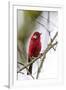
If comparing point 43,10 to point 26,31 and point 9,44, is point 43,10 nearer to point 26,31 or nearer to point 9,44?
point 26,31

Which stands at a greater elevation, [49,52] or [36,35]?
[36,35]

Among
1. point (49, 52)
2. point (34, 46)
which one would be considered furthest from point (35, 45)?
point (49, 52)

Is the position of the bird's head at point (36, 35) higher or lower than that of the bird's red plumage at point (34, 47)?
higher

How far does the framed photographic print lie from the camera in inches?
66.0

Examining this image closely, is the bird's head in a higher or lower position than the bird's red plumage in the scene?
higher

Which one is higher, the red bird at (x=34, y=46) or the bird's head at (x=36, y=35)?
the bird's head at (x=36, y=35)

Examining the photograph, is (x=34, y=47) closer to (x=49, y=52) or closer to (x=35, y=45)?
(x=35, y=45)

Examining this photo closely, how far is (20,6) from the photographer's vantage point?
1687 mm

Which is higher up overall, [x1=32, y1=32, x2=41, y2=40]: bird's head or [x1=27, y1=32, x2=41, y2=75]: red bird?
[x1=32, y1=32, x2=41, y2=40]: bird's head

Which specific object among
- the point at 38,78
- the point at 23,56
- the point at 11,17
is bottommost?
the point at 38,78

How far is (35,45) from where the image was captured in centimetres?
172

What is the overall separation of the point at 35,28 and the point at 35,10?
0.13 m

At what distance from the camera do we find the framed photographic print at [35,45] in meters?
1.68

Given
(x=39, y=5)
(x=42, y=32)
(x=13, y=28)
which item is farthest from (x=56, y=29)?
(x=13, y=28)
